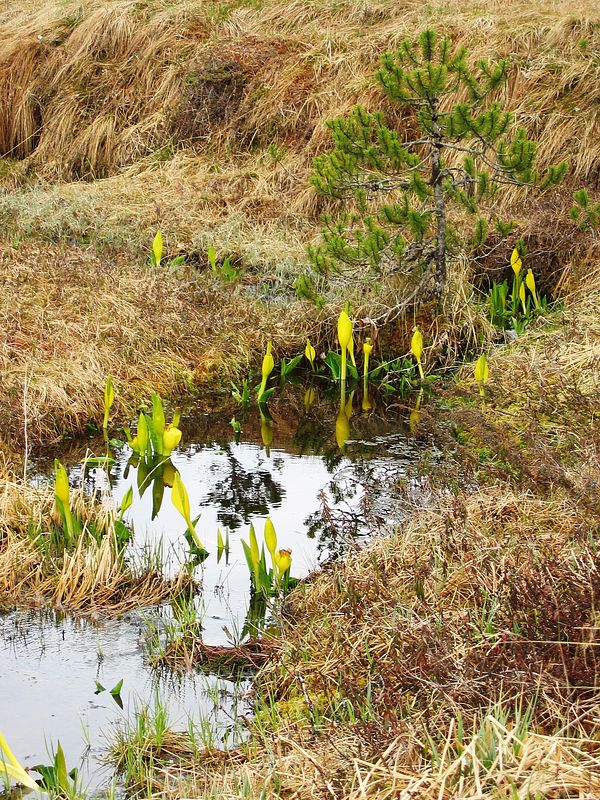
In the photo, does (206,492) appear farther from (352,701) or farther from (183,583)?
(352,701)

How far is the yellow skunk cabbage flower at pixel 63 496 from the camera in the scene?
427cm

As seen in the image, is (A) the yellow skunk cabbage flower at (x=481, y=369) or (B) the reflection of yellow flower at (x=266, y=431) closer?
(A) the yellow skunk cabbage flower at (x=481, y=369)

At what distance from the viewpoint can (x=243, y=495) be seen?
5504 mm

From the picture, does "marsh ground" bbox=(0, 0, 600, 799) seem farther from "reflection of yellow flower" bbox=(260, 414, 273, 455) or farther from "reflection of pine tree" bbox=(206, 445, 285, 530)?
"reflection of pine tree" bbox=(206, 445, 285, 530)

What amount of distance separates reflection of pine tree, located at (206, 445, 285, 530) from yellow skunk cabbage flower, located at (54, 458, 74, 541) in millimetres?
889

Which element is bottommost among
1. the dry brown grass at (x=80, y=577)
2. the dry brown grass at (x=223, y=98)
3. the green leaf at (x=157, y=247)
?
the dry brown grass at (x=80, y=577)

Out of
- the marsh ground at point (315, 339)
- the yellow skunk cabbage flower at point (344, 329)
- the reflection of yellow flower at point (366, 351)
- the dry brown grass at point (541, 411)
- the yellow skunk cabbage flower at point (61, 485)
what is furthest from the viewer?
the reflection of yellow flower at point (366, 351)

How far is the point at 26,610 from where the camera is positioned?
4.18 meters

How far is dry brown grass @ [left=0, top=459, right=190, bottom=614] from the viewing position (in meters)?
4.23

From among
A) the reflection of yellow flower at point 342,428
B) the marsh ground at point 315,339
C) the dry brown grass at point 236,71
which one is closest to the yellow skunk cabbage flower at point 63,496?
the marsh ground at point 315,339

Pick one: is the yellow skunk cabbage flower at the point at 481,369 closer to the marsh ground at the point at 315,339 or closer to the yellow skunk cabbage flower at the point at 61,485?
the marsh ground at the point at 315,339

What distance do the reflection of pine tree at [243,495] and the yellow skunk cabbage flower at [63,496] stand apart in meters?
0.89

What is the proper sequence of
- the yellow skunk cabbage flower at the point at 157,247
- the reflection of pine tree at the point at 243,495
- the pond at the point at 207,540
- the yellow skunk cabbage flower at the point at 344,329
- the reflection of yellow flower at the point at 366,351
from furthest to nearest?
the yellow skunk cabbage flower at the point at 157,247 < the reflection of yellow flower at the point at 366,351 < the yellow skunk cabbage flower at the point at 344,329 < the reflection of pine tree at the point at 243,495 < the pond at the point at 207,540

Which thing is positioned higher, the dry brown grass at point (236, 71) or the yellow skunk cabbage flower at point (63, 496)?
the dry brown grass at point (236, 71)
